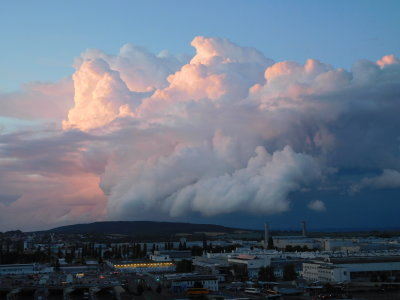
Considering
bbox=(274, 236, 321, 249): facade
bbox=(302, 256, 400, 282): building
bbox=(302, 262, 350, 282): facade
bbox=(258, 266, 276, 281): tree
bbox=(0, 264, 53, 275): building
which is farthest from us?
bbox=(274, 236, 321, 249): facade

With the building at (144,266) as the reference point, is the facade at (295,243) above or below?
above

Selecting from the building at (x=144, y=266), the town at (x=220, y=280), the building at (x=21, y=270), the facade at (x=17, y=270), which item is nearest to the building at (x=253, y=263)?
the town at (x=220, y=280)

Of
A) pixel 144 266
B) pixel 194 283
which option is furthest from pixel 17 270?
pixel 194 283

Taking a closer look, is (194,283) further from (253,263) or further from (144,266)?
(144,266)

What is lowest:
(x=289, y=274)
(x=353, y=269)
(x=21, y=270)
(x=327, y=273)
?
(x=289, y=274)

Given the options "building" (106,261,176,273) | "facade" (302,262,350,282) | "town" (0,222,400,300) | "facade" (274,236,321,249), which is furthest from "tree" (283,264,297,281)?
"facade" (274,236,321,249)

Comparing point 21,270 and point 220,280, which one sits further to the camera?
point 21,270

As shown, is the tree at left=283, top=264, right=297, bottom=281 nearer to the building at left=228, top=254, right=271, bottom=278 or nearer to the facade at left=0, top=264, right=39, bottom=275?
the building at left=228, top=254, right=271, bottom=278

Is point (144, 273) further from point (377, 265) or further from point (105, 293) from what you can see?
point (377, 265)

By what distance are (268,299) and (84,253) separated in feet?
148

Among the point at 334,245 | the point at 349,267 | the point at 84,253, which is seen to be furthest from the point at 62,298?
the point at 334,245

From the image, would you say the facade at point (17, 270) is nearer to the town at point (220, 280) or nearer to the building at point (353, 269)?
the town at point (220, 280)

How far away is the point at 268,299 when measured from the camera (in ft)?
102

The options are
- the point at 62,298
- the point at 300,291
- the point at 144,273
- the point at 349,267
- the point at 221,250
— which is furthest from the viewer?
the point at 221,250
